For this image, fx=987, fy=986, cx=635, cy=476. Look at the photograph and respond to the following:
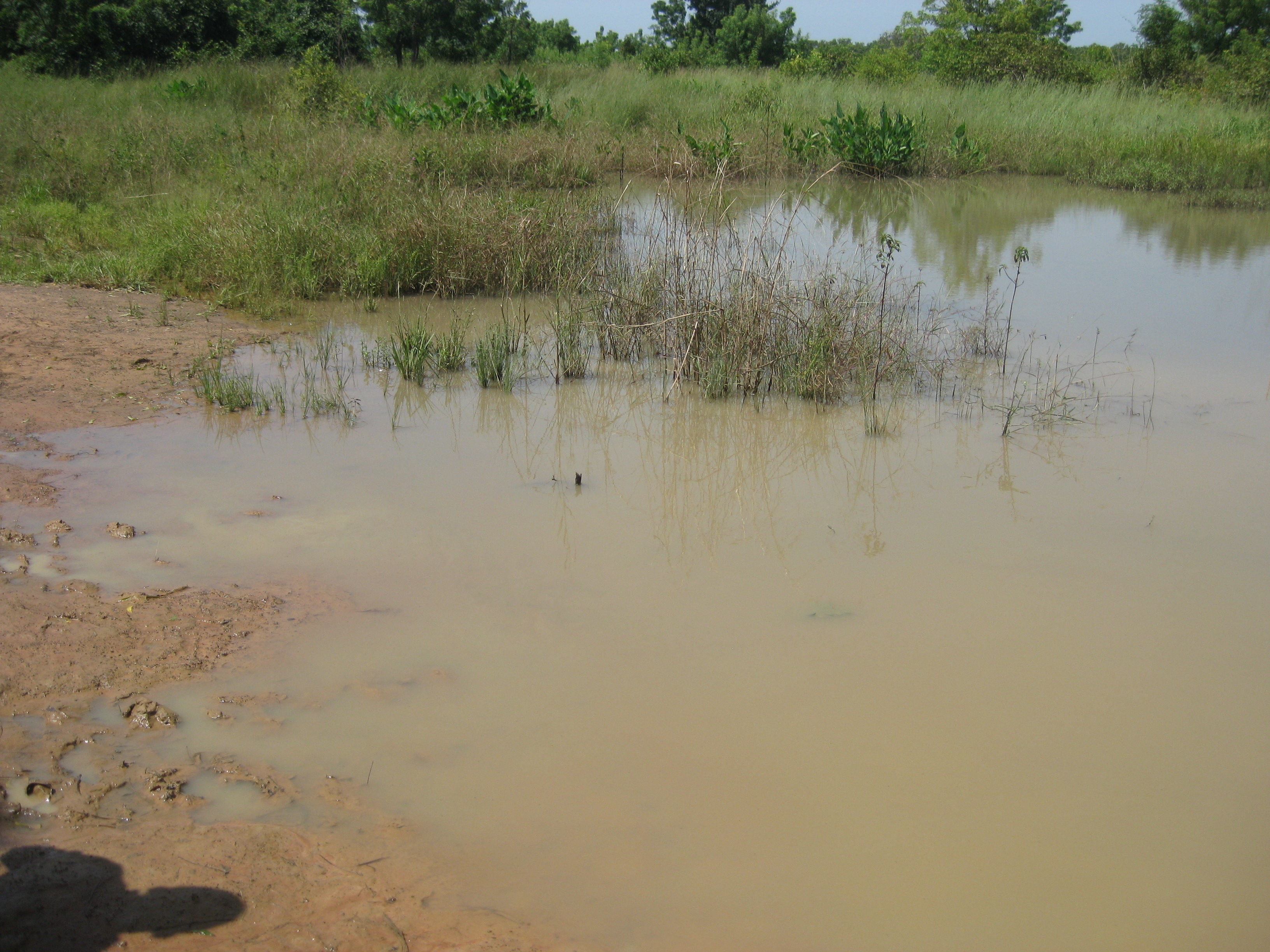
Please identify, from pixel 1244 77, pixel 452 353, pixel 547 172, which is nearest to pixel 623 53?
pixel 1244 77

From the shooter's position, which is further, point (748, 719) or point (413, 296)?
point (413, 296)

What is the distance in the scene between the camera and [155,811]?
229 centimetres

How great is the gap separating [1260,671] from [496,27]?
28876 millimetres

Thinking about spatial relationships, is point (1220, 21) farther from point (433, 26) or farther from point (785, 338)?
point (785, 338)

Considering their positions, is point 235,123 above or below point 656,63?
below

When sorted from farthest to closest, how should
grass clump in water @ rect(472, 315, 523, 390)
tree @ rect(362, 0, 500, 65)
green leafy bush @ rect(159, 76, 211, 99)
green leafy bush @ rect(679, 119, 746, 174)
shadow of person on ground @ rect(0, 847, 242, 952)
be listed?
tree @ rect(362, 0, 500, 65) → green leafy bush @ rect(159, 76, 211, 99) → green leafy bush @ rect(679, 119, 746, 174) → grass clump in water @ rect(472, 315, 523, 390) → shadow of person on ground @ rect(0, 847, 242, 952)

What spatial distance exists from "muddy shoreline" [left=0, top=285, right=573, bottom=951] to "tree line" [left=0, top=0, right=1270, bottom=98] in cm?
1792

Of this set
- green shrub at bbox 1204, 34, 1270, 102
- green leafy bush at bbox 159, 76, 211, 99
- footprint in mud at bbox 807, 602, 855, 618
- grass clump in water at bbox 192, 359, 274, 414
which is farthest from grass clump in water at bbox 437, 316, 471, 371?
green shrub at bbox 1204, 34, 1270, 102

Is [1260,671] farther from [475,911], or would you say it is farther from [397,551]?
[397,551]

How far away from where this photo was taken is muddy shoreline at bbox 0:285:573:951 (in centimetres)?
200

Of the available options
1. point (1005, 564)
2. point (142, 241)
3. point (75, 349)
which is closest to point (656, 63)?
point (142, 241)

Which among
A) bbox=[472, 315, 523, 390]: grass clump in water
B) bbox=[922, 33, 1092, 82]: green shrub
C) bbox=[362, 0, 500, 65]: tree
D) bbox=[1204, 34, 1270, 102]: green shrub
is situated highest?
bbox=[362, 0, 500, 65]: tree

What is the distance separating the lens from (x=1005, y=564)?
371 centimetres

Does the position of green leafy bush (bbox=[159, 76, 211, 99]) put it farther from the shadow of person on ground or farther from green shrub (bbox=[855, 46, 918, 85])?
the shadow of person on ground
